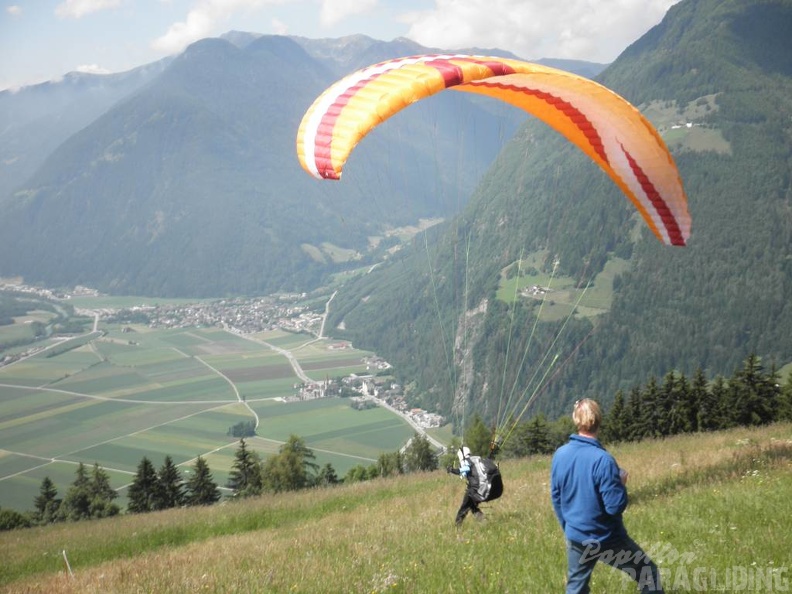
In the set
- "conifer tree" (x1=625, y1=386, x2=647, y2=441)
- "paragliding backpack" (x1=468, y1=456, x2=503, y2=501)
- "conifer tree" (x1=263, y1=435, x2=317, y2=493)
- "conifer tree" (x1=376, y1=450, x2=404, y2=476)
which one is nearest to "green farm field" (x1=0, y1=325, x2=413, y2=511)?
"conifer tree" (x1=376, y1=450, x2=404, y2=476)

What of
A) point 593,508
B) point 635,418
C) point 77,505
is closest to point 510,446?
point 635,418

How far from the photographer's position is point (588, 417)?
4859 mm

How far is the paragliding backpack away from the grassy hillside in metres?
0.46

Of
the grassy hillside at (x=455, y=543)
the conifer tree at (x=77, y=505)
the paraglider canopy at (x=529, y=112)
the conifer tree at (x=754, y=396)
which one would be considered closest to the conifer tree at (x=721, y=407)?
the conifer tree at (x=754, y=396)

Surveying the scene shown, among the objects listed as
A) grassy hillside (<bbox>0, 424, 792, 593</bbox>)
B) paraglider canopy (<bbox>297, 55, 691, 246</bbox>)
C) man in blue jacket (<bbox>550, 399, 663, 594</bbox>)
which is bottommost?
grassy hillside (<bbox>0, 424, 792, 593</bbox>)

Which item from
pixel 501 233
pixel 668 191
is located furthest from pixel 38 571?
pixel 501 233

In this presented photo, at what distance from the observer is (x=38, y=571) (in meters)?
11.7

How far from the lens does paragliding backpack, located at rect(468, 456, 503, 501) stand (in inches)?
322

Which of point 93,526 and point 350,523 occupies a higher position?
point 350,523

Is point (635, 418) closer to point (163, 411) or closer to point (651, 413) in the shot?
point (651, 413)

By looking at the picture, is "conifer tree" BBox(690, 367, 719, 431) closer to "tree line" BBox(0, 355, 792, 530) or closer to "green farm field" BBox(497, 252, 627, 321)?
"tree line" BBox(0, 355, 792, 530)

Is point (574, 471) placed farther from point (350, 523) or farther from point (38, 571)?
point (38, 571)

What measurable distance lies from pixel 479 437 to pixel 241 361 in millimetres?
90805

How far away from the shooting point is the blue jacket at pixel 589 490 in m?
4.75
